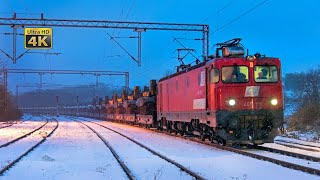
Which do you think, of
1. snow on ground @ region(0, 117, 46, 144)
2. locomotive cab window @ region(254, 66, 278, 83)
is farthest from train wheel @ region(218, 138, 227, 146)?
snow on ground @ region(0, 117, 46, 144)

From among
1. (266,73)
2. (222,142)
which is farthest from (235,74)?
(222,142)

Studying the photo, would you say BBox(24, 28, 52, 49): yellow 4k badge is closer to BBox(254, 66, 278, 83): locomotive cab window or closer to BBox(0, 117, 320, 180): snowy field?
BBox(0, 117, 320, 180): snowy field

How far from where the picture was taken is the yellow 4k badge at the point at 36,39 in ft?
92.8

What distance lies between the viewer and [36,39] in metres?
28.5

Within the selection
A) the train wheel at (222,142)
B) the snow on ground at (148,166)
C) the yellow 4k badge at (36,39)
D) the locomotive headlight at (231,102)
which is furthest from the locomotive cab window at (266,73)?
the yellow 4k badge at (36,39)

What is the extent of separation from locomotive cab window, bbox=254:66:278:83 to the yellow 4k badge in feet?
48.1

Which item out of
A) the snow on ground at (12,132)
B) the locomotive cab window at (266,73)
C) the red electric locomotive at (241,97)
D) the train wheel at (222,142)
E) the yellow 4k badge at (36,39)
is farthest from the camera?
the yellow 4k badge at (36,39)

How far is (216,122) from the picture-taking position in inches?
682

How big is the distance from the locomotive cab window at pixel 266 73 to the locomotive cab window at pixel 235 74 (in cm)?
41

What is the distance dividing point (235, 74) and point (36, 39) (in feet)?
49.4

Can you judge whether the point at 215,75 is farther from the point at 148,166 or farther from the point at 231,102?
the point at 148,166

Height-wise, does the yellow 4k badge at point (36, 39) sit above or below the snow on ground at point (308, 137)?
above

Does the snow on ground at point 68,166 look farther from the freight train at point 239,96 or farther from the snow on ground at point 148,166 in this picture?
the freight train at point 239,96

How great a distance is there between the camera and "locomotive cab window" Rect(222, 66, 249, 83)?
1766 cm
